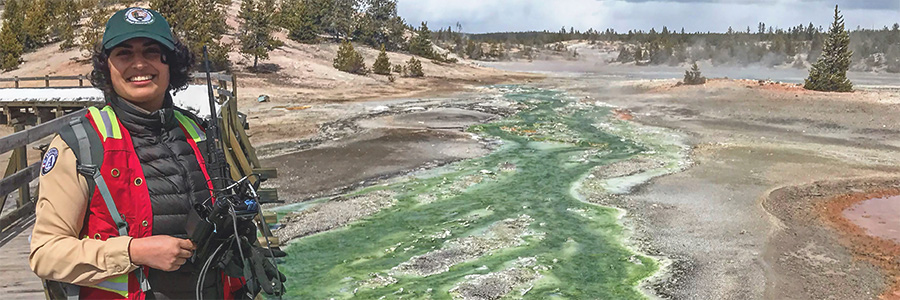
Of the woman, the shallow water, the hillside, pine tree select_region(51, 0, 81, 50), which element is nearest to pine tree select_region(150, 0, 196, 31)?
the hillside

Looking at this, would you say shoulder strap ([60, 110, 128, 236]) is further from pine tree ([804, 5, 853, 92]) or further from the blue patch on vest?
pine tree ([804, 5, 853, 92])

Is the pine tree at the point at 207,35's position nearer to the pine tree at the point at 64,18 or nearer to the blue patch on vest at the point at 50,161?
the pine tree at the point at 64,18

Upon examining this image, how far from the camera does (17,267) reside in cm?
530

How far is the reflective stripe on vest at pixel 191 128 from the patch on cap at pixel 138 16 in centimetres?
43

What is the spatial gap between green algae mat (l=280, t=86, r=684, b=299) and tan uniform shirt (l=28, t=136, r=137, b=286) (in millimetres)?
5358

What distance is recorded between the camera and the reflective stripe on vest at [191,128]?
2.53 m

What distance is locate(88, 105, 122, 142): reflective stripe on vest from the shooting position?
87.2 inches

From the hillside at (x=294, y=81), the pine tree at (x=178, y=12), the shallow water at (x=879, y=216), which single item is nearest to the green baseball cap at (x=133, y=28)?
the shallow water at (x=879, y=216)

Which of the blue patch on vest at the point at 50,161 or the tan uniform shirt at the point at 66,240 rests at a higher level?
the blue patch on vest at the point at 50,161

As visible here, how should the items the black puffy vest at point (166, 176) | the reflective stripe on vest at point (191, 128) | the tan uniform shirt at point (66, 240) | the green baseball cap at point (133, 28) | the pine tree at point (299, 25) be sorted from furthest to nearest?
1. the pine tree at point (299, 25)
2. the reflective stripe on vest at point (191, 128)
3. the black puffy vest at point (166, 176)
4. the green baseball cap at point (133, 28)
5. the tan uniform shirt at point (66, 240)

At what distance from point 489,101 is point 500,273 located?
76.3 feet

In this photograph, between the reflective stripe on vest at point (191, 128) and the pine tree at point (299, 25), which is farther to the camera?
the pine tree at point (299, 25)

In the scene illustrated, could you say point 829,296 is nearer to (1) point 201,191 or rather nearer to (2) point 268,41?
(1) point 201,191

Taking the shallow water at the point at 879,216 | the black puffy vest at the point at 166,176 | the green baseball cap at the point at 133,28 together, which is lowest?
the shallow water at the point at 879,216
